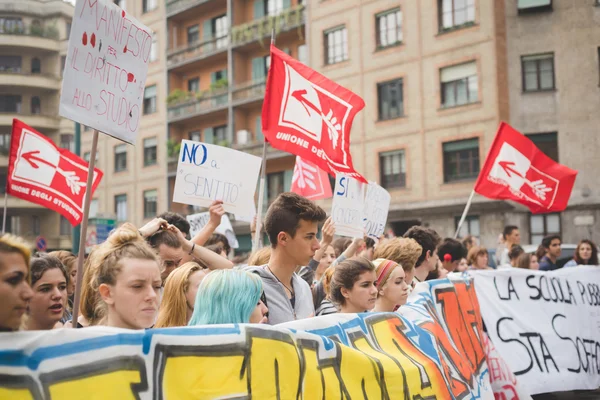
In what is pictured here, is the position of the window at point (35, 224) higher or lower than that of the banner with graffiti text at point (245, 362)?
higher

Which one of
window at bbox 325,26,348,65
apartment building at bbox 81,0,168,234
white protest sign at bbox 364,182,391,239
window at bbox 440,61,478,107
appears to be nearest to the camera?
white protest sign at bbox 364,182,391,239

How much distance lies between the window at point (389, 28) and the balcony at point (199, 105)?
8.95m

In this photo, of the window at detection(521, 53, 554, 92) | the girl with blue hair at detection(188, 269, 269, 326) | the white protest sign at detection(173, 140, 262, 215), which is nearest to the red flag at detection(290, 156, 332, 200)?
the white protest sign at detection(173, 140, 262, 215)

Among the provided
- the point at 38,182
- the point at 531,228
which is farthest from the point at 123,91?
the point at 531,228

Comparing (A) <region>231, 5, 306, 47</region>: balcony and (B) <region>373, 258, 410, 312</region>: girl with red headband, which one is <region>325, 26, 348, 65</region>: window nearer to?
(A) <region>231, 5, 306, 47</region>: balcony

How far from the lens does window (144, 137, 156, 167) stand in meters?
37.3

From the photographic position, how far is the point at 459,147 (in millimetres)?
24156

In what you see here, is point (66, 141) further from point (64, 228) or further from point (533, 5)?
point (533, 5)

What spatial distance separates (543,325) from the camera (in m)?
7.61

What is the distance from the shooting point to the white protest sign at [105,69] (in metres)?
3.82

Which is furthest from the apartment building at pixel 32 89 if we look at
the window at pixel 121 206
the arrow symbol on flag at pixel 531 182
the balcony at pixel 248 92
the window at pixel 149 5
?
the arrow symbol on flag at pixel 531 182

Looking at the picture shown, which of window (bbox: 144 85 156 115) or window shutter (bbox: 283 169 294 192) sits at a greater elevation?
window (bbox: 144 85 156 115)

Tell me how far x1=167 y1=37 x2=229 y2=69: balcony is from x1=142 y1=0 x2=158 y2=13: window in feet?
11.6

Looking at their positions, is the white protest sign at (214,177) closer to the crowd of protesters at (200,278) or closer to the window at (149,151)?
the crowd of protesters at (200,278)
